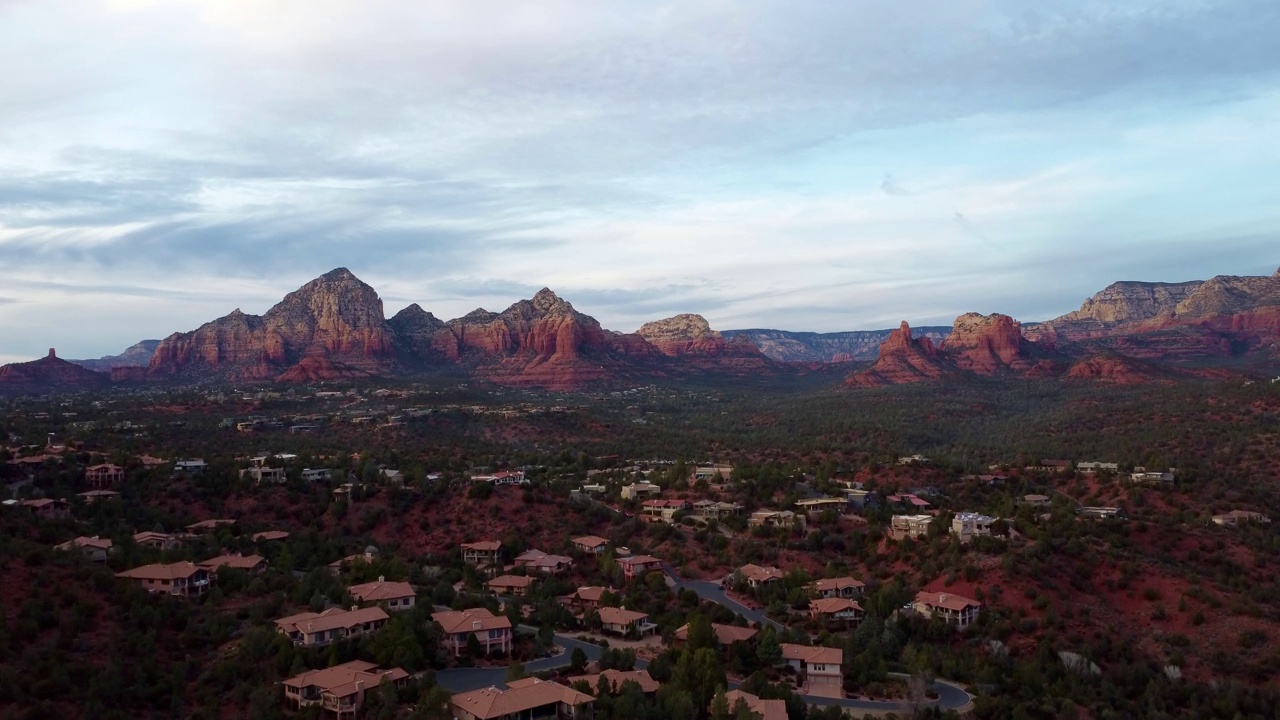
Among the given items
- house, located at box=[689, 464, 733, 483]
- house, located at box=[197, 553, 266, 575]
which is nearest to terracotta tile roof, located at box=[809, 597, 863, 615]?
house, located at box=[689, 464, 733, 483]

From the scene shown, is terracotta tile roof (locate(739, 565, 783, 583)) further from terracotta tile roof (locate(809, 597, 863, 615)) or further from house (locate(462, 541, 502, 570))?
house (locate(462, 541, 502, 570))

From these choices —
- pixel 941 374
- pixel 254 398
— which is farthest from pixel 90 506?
pixel 941 374

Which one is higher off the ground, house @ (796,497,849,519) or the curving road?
house @ (796,497,849,519)

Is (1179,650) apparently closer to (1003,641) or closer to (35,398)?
(1003,641)

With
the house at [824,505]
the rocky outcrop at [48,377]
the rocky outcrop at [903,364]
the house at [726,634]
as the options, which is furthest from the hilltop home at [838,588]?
the rocky outcrop at [48,377]

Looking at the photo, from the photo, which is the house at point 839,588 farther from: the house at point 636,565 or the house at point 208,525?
the house at point 208,525

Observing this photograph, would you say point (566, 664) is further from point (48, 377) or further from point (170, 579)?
point (48, 377)
